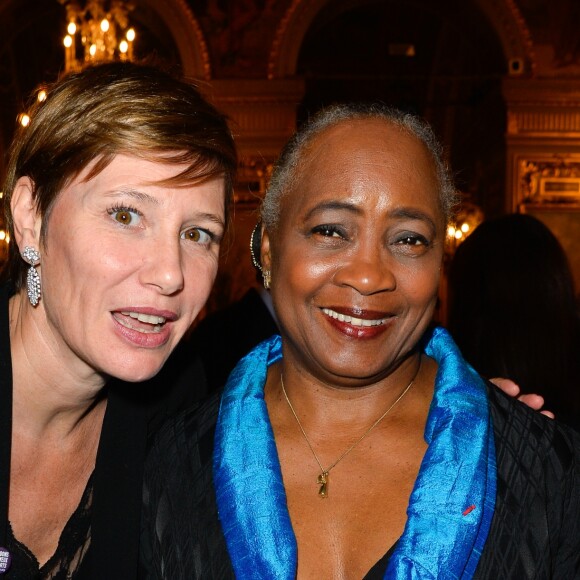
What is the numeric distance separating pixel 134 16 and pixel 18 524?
28.7ft

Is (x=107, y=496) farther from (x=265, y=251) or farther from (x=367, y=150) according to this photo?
(x=367, y=150)

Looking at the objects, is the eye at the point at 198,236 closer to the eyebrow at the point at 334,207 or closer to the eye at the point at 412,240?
the eyebrow at the point at 334,207

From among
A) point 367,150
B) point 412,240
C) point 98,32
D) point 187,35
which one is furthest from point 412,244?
point 187,35

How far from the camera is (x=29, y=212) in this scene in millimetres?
2047

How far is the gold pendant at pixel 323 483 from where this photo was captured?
1.99 meters

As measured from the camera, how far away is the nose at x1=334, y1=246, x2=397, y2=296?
1.91 m

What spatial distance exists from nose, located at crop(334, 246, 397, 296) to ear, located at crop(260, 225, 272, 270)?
1.03ft

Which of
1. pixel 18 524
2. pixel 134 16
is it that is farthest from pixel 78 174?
pixel 134 16

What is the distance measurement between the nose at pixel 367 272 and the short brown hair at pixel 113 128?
0.44 metres

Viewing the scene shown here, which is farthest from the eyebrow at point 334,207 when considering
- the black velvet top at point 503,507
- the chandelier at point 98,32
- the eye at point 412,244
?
the chandelier at point 98,32

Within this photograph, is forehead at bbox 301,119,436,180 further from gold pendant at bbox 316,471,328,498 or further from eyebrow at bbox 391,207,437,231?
gold pendant at bbox 316,471,328,498

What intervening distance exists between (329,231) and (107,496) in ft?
3.08

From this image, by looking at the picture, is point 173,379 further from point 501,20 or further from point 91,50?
point 501,20

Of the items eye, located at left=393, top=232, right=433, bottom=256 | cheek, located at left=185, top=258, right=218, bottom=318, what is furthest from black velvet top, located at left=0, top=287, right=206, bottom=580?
eye, located at left=393, top=232, right=433, bottom=256
